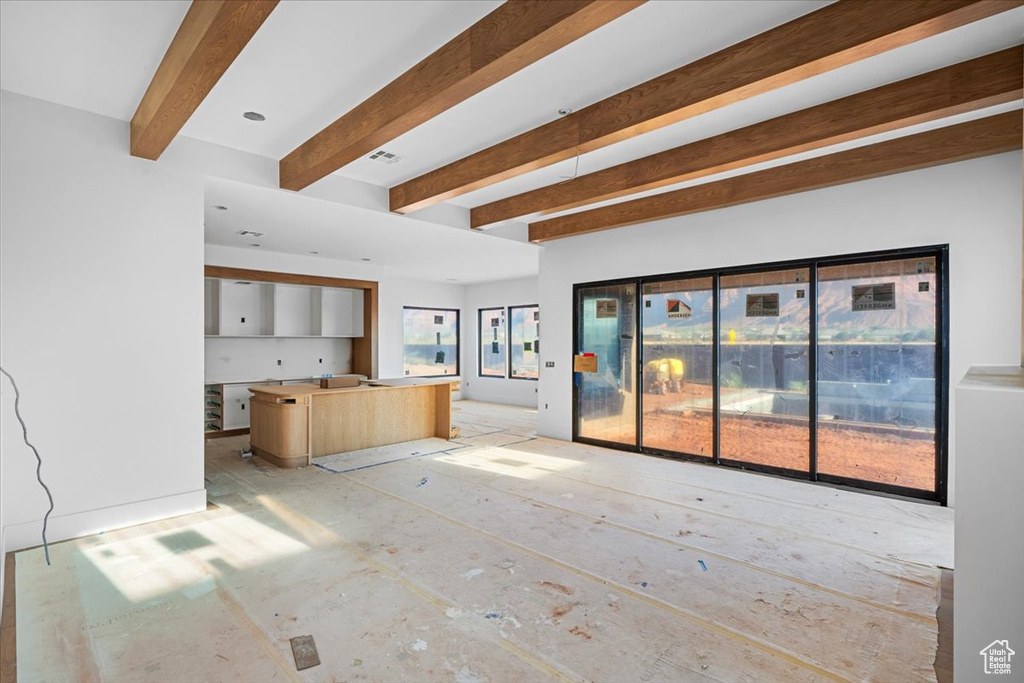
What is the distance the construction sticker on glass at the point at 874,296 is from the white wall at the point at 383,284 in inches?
288

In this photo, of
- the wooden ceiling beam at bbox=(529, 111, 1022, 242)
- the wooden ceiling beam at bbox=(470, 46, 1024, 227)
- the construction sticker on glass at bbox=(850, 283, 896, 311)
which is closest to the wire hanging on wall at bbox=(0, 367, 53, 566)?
the wooden ceiling beam at bbox=(470, 46, 1024, 227)

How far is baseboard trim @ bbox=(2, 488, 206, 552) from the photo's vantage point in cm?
338

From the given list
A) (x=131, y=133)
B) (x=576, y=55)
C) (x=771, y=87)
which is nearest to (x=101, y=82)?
(x=131, y=133)

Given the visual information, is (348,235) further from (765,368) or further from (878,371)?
(878,371)

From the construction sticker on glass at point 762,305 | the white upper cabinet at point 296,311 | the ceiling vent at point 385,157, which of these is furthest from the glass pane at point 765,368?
the white upper cabinet at point 296,311

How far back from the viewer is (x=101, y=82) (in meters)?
3.26

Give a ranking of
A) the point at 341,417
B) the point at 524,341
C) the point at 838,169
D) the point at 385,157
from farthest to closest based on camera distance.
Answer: the point at 524,341, the point at 341,417, the point at 385,157, the point at 838,169

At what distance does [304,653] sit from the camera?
227 cm

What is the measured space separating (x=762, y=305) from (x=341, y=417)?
511 centimetres

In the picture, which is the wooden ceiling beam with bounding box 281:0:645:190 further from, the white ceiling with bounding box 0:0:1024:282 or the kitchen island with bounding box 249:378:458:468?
the kitchen island with bounding box 249:378:458:468

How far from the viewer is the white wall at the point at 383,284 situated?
7551 millimetres

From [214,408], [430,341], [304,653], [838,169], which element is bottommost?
[304,653]

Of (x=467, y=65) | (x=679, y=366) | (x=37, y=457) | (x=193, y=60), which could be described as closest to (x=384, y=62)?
(x=467, y=65)

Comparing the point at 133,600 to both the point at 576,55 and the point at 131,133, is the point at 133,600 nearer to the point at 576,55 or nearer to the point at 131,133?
the point at 131,133
